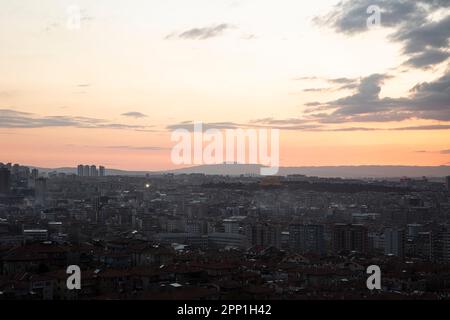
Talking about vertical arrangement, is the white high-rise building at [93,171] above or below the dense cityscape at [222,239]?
above

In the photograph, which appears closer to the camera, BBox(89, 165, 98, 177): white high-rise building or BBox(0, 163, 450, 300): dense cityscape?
BBox(0, 163, 450, 300): dense cityscape

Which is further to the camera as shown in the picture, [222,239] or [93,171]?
[93,171]

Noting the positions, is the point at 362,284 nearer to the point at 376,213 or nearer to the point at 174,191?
the point at 376,213

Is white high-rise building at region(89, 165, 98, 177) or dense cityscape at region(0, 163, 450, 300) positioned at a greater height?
white high-rise building at region(89, 165, 98, 177)

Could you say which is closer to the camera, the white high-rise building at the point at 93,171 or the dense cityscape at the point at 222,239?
the dense cityscape at the point at 222,239

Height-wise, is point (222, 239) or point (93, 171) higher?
point (93, 171)
